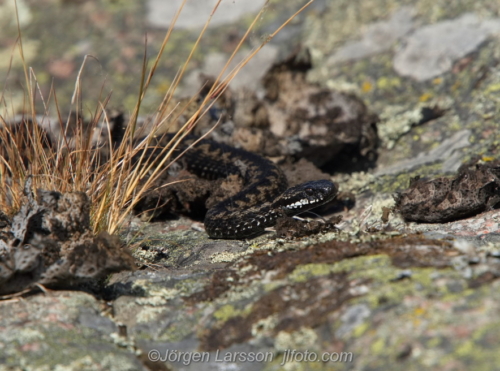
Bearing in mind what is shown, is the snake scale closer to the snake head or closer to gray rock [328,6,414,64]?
the snake head

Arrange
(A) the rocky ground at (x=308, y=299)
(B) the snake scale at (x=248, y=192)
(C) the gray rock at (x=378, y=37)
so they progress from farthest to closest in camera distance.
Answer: (C) the gray rock at (x=378, y=37)
(B) the snake scale at (x=248, y=192)
(A) the rocky ground at (x=308, y=299)

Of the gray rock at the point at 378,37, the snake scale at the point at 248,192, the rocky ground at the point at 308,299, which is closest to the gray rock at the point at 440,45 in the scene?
the gray rock at the point at 378,37

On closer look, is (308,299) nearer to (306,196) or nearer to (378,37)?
(306,196)

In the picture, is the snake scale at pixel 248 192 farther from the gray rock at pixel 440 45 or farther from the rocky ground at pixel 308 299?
the gray rock at pixel 440 45

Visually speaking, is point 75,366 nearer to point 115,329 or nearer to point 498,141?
point 115,329

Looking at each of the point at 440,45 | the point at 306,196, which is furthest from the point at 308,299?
the point at 440,45

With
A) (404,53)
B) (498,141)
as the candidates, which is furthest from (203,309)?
(404,53)

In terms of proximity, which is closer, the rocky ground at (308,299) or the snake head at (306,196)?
the rocky ground at (308,299)

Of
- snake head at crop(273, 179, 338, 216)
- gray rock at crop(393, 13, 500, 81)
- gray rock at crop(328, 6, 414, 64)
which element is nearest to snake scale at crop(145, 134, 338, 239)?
snake head at crop(273, 179, 338, 216)
